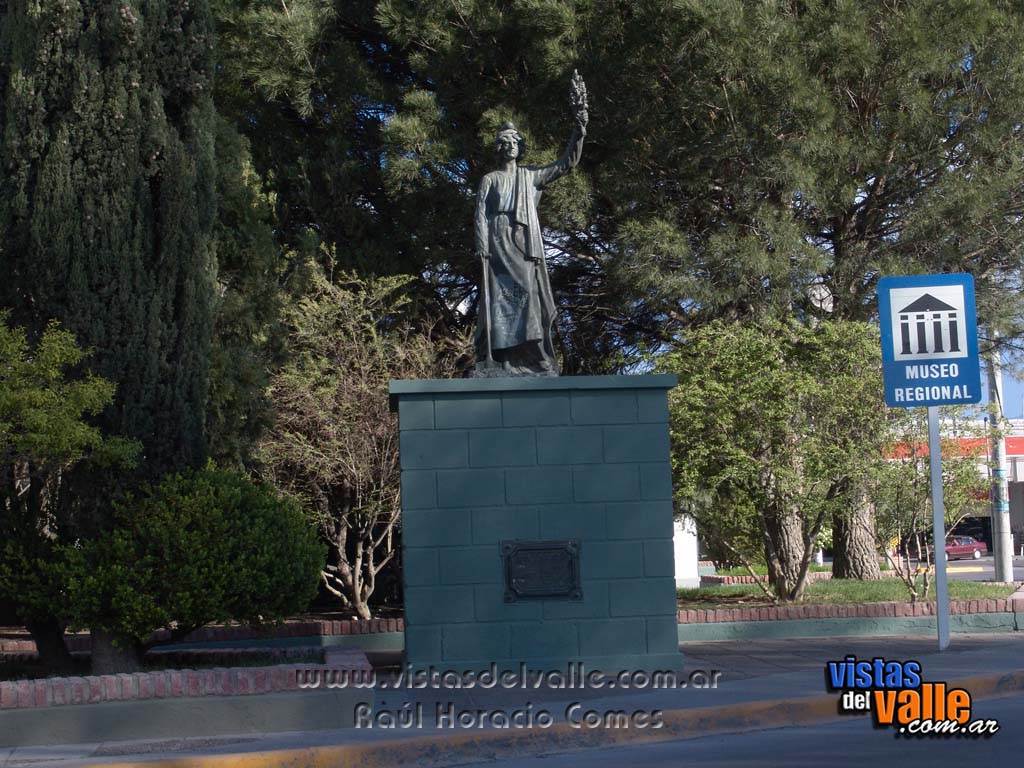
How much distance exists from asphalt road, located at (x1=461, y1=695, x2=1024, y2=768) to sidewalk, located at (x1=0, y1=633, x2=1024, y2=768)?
19 cm

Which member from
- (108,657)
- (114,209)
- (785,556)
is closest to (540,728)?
(108,657)

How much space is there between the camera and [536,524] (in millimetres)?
10539

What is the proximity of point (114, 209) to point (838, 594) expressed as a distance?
11.0m

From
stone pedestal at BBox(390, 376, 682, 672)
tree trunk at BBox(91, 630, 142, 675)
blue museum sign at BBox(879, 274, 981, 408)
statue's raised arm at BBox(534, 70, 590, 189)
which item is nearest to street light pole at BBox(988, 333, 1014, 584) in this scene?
blue museum sign at BBox(879, 274, 981, 408)

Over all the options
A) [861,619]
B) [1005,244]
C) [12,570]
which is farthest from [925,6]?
[12,570]

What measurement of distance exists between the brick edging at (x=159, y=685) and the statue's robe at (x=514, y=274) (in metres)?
3.49

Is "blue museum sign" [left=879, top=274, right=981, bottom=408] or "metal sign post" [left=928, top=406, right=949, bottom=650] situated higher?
"blue museum sign" [left=879, top=274, right=981, bottom=408]

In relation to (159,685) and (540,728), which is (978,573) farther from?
(159,685)

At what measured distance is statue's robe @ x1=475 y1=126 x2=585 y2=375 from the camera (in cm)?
1095

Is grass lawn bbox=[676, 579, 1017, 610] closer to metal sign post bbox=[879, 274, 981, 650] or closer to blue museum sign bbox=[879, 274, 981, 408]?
metal sign post bbox=[879, 274, 981, 650]

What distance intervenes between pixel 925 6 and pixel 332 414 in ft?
31.4

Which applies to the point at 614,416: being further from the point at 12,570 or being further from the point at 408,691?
the point at 12,570

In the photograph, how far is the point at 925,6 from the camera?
1562 cm

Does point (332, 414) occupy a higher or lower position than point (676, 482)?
higher
